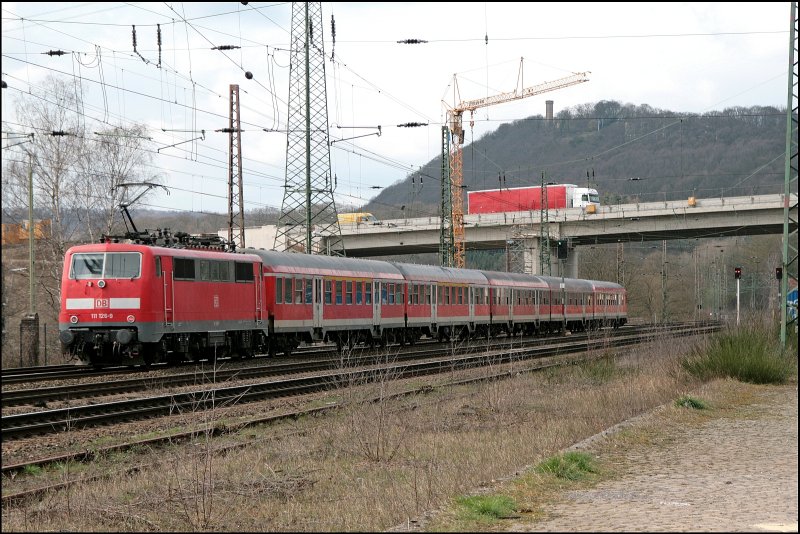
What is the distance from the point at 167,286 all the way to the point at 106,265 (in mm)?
1661

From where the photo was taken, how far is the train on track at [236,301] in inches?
966

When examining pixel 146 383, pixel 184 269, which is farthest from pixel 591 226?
pixel 146 383

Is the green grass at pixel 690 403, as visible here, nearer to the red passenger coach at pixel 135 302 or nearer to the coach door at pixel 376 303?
the red passenger coach at pixel 135 302

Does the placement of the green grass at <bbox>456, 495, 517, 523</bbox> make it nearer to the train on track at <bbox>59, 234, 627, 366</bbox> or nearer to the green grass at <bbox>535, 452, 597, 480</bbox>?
the green grass at <bbox>535, 452, 597, 480</bbox>

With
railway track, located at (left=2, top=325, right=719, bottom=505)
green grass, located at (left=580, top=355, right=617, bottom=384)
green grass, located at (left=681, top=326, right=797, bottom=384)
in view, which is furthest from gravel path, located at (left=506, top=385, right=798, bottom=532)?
green grass, located at (left=580, top=355, right=617, bottom=384)

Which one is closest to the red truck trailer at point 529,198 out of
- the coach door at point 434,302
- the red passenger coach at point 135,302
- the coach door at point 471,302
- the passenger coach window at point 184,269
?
the coach door at point 471,302

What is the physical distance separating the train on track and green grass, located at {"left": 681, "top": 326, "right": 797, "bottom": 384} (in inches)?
501

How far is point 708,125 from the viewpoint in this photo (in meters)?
128

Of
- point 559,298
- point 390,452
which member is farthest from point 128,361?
point 559,298

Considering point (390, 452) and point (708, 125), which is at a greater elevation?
point (708, 125)

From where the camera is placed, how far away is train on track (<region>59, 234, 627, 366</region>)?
24531 millimetres

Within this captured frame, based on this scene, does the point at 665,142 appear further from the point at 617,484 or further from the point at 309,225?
the point at 617,484

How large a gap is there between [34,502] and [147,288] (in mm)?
14391

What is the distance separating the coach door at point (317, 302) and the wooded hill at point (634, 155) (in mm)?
48137
